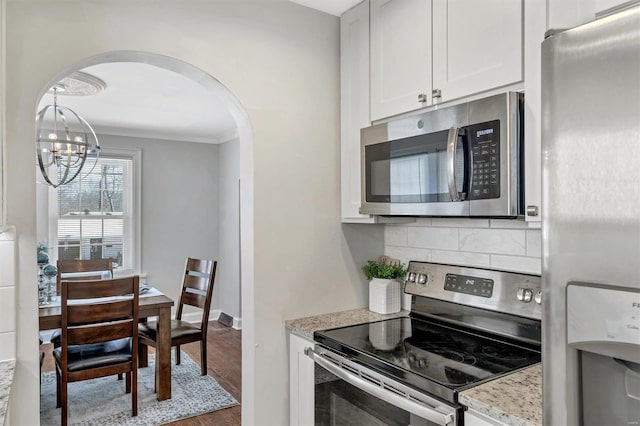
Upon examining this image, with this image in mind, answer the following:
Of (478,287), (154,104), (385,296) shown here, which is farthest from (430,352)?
(154,104)

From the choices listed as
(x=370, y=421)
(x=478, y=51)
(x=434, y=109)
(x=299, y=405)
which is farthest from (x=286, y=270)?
(x=478, y=51)

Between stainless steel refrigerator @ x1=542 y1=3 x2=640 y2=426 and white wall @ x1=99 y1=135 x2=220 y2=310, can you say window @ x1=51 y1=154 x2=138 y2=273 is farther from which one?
stainless steel refrigerator @ x1=542 y1=3 x2=640 y2=426

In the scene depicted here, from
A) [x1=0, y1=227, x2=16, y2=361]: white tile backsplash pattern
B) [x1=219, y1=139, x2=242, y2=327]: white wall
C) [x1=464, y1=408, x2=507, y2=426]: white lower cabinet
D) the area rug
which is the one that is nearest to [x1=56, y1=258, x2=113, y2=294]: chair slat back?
the area rug

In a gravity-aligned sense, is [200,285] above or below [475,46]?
below

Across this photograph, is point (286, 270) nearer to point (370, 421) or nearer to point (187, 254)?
point (370, 421)

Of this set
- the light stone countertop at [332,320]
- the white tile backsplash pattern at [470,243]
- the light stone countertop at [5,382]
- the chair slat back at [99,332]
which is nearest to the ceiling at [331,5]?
the white tile backsplash pattern at [470,243]

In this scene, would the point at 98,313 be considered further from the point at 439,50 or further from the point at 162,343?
the point at 439,50

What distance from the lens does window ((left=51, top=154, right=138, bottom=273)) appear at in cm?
509

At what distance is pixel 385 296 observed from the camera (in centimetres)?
222

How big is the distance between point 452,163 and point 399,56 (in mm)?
642

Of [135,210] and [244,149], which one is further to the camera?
[135,210]

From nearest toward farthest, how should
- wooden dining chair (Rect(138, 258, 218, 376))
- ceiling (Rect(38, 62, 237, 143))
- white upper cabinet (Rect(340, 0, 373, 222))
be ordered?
white upper cabinet (Rect(340, 0, 373, 222))
ceiling (Rect(38, 62, 237, 143))
wooden dining chair (Rect(138, 258, 218, 376))

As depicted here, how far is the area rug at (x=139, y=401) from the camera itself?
3047mm

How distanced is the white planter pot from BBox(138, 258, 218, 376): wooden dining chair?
197 cm
